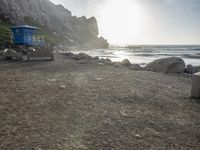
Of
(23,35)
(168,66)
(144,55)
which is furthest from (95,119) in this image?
(144,55)

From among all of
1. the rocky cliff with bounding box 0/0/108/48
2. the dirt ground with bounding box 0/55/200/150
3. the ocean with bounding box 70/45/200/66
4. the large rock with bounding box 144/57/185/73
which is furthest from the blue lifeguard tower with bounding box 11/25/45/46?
the rocky cliff with bounding box 0/0/108/48

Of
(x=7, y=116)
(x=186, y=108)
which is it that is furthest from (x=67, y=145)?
(x=186, y=108)

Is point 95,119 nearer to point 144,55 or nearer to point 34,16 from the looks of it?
point 144,55

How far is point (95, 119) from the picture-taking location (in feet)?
25.8

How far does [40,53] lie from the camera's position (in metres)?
30.7

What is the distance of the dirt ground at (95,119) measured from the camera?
6139 millimetres

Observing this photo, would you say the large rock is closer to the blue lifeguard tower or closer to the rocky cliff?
the blue lifeguard tower

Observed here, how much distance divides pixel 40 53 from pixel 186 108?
24.1 m

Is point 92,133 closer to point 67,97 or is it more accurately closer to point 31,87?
point 67,97

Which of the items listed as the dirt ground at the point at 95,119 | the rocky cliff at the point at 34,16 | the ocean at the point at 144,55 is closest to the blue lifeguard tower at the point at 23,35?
the ocean at the point at 144,55

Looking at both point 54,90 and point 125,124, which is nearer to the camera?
point 125,124

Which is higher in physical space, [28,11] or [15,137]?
[28,11]

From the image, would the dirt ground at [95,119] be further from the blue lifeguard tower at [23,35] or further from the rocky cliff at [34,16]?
the rocky cliff at [34,16]

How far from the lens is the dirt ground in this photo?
242 inches
